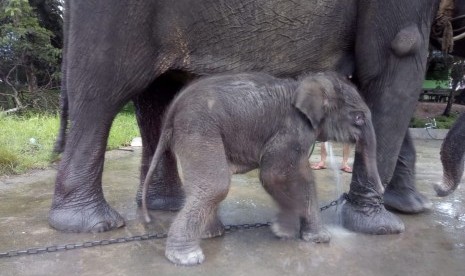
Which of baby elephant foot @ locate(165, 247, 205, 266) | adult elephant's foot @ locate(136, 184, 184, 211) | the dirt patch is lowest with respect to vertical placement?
the dirt patch

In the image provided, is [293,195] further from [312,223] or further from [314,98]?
[314,98]

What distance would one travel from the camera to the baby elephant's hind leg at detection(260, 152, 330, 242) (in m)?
2.40

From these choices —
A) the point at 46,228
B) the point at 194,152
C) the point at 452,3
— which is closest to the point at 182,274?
the point at 194,152

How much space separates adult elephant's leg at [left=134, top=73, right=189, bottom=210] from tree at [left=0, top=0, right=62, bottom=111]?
267 inches

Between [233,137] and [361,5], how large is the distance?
3.54 feet

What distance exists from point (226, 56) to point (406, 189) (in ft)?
4.91

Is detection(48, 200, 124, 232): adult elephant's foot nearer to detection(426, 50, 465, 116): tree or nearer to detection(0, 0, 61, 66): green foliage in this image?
detection(0, 0, 61, 66): green foliage

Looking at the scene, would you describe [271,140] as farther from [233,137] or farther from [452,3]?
[452,3]

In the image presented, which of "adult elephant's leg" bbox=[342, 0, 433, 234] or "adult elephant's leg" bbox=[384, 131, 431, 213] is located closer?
"adult elephant's leg" bbox=[342, 0, 433, 234]

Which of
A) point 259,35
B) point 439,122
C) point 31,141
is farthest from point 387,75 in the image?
point 439,122

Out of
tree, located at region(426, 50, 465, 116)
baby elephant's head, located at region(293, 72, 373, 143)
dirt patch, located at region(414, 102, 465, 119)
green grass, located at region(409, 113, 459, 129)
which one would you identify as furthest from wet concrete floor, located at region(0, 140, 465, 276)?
dirt patch, located at region(414, 102, 465, 119)

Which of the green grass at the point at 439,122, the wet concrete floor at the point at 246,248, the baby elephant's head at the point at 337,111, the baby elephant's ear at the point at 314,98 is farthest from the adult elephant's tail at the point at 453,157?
the green grass at the point at 439,122

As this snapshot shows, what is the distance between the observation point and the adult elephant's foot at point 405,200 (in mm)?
3236

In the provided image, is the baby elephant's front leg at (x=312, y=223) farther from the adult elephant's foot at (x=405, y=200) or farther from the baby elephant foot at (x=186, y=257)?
the adult elephant's foot at (x=405, y=200)
